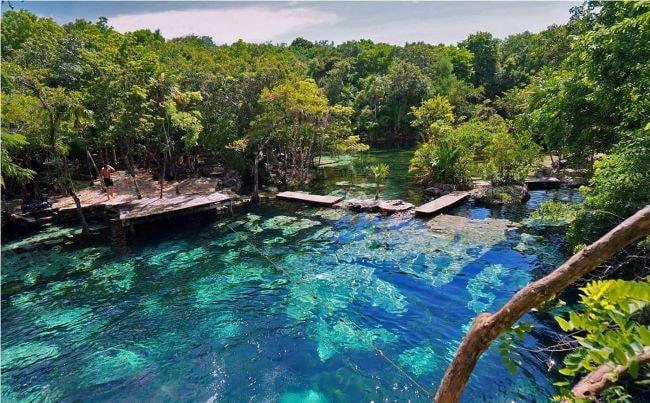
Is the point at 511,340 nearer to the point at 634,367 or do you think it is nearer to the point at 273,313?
the point at 634,367

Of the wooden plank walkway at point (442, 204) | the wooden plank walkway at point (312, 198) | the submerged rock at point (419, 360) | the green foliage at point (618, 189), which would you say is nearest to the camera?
the submerged rock at point (419, 360)

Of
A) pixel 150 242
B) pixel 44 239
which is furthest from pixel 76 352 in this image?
pixel 44 239

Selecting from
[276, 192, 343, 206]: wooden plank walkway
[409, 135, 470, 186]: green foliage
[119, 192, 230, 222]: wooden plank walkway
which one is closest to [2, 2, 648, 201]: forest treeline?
[409, 135, 470, 186]: green foliage

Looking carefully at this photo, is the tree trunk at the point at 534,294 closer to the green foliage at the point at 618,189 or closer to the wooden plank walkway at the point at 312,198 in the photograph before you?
the green foliage at the point at 618,189

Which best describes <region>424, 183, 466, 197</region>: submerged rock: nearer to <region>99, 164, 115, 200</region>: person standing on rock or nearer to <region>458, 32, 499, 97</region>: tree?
<region>99, 164, 115, 200</region>: person standing on rock

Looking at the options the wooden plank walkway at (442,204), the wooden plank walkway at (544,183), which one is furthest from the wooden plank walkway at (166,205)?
the wooden plank walkway at (544,183)

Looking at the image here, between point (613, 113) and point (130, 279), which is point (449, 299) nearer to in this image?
point (613, 113)

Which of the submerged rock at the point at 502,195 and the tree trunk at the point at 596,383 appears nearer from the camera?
the tree trunk at the point at 596,383
